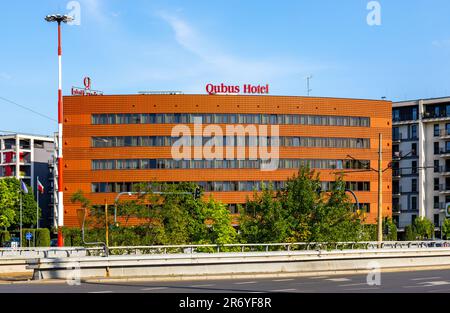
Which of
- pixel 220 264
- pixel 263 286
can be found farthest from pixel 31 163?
pixel 263 286

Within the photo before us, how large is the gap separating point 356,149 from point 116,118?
36.7m

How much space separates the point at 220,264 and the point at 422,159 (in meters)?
101

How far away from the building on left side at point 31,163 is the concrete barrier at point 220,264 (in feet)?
387

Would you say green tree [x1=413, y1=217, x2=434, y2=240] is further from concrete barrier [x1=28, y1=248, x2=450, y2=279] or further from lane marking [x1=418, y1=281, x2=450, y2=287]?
lane marking [x1=418, y1=281, x2=450, y2=287]

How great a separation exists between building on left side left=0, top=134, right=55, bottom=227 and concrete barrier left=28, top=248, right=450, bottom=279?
11806cm

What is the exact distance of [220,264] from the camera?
3231cm

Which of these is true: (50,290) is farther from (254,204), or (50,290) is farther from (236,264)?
(254,204)

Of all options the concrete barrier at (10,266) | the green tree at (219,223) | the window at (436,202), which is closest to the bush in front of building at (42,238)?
the green tree at (219,223)

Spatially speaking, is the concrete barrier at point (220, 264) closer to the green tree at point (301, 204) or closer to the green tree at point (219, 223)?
→ the green tree at point (301, 204)

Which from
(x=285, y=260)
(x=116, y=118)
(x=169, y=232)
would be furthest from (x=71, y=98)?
(x=285, y=260)

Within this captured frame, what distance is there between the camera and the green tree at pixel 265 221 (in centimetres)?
4062

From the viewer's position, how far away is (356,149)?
111m

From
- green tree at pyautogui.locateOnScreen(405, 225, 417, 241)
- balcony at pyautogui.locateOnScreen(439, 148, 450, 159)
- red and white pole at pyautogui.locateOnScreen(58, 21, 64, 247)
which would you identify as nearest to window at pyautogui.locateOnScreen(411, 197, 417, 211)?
balcony at pyautogui.locateOnScreen(439, 148, 450, 159)

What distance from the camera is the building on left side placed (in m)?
149
